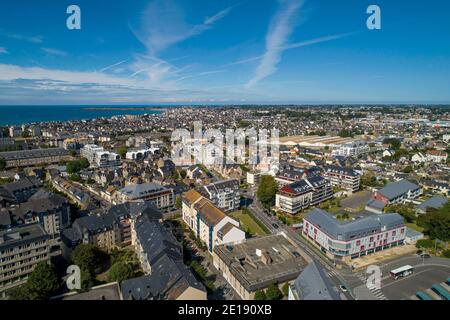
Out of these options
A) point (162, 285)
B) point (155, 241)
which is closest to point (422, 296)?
point (162, 285)

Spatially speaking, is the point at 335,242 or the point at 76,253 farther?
the point at 335,242

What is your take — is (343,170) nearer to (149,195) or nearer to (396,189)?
(396,189)

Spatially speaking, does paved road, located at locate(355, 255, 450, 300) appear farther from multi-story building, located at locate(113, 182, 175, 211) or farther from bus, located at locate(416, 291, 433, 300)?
multi-story building, located at locate(113, 182, 175, 211)

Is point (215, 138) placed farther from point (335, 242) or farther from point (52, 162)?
point (335, 242)

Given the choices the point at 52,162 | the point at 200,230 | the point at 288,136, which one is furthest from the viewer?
the point at 288,136

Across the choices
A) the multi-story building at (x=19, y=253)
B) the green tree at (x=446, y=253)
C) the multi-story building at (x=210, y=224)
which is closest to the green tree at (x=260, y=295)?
the multi-story building at (x=210, y=224)
